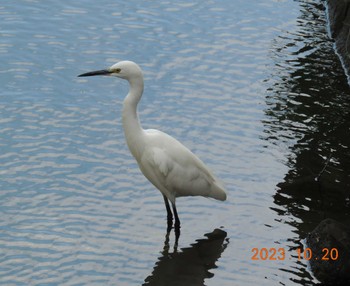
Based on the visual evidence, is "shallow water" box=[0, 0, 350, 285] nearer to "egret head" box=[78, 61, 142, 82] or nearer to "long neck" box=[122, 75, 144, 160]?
"long neck" box=[122, 75, 144, 160]

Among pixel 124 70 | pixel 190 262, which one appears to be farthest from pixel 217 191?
pixel 124 70

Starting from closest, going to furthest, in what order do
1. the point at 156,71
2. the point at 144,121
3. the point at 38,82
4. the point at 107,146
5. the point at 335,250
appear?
the point at 335,250
the point at 107,146
the point at 144,121
the point at 38,82
the point at 156,71

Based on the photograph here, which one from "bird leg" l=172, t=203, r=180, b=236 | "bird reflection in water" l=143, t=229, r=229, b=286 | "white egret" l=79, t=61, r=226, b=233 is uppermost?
"white egret" l=79, t=61, r=226, b=233

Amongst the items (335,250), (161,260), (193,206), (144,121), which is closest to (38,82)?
(144,121)

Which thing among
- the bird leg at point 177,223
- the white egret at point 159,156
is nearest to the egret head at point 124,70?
the white egret at point 159,156

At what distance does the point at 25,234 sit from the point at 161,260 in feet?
4.37

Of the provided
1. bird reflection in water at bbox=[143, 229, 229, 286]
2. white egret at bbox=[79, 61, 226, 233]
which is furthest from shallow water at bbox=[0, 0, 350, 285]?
white egret at bbox=[79, 61, 226, 233]

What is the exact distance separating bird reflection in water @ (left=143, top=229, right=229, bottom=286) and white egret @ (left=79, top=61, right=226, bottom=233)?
12.4 inches

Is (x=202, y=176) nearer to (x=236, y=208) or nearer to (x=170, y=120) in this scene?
(x=236, y=208)

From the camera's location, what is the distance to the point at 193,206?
9695mm

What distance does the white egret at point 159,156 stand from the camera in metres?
8.81

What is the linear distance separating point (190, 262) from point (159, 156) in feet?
3.54

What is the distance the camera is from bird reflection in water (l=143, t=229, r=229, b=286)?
324 inches

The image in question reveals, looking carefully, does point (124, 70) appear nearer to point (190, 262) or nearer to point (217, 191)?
point (217, 191)
